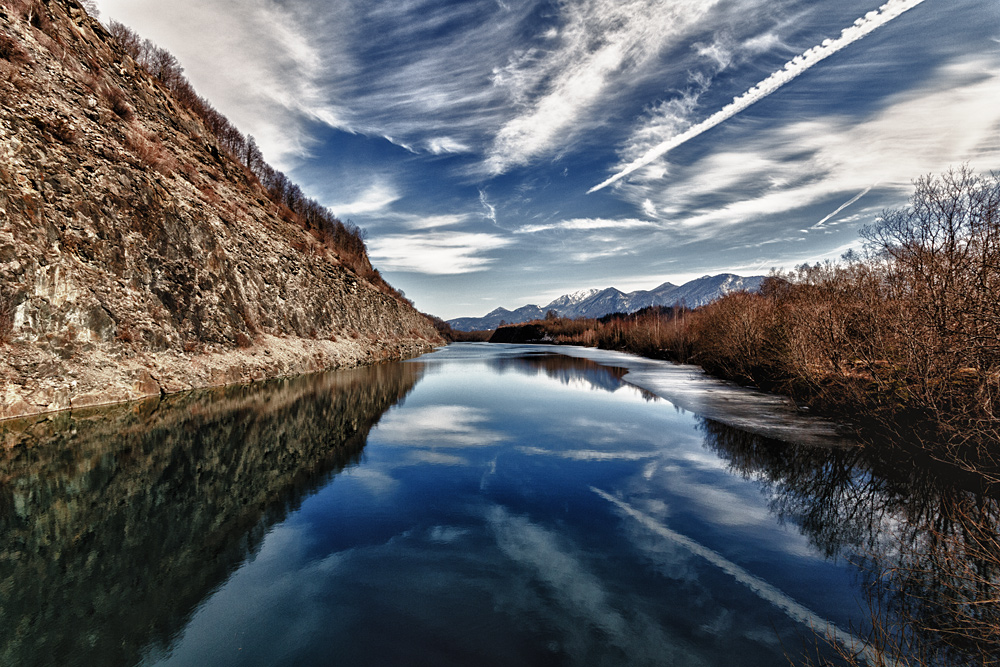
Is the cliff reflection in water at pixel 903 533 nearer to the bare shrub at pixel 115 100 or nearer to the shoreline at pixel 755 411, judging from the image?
the shoreline at pixel 755 411

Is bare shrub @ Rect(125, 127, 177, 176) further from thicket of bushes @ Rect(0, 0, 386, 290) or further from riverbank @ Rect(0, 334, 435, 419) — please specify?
riverbank @ Rect(0, 334, 435, 419)

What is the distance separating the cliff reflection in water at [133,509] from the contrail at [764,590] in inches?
253

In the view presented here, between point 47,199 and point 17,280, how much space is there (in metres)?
4.13

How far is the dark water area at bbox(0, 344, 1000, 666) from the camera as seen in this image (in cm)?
416

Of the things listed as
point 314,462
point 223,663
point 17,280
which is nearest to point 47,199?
point 17,280

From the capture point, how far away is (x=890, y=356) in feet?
40.1

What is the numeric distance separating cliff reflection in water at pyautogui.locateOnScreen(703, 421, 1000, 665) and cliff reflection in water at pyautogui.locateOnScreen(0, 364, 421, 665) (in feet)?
25.0

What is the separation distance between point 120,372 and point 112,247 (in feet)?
18.5

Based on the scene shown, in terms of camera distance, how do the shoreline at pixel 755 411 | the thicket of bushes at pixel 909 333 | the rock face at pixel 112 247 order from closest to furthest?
1. the thicket of bushes at pixel 909 333
2. the rock face at pixel 112 247
3. the shoreline at pixel 755 411

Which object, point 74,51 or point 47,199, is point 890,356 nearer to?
point 47,199

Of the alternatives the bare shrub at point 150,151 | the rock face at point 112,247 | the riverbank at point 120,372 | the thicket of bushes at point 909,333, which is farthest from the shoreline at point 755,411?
the bare shrub at point 150,151

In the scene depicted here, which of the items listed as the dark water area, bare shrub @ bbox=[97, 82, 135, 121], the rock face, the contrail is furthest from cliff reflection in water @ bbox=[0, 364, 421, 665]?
bare shrub @ bbox=[97, 82, 135, 121]

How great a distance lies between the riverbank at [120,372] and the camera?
38.0 feet

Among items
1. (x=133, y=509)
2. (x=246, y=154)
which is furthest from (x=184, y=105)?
(x=133, y=509)
